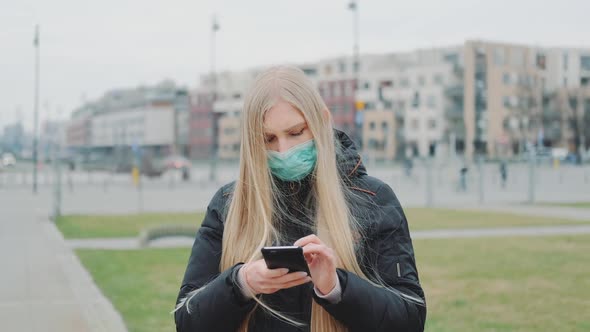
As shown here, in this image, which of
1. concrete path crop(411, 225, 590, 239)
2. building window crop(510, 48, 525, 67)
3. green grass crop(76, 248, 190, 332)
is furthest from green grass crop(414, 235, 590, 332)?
building window crop(510, 48, 525, 67)

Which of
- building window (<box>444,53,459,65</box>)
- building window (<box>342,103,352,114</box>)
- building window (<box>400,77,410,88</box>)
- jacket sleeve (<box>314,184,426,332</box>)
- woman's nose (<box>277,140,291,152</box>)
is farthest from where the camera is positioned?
building window (<box>342,103,352,114</box>)

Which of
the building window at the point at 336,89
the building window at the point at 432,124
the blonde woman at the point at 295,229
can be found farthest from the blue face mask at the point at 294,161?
the building window at the point at 336,89

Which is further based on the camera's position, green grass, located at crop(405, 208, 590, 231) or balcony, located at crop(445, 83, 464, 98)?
balcony, located at crop(445, 83, 464, 98)

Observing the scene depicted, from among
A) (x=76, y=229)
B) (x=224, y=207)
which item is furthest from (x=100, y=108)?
(x=224, y=207)

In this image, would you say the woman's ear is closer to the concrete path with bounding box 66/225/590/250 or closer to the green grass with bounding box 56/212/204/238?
the concrete path with bounding box 66/225/590/250

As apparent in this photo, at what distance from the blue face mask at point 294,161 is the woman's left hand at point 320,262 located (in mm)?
261

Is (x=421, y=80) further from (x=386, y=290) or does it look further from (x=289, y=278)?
(x=289, y=278)

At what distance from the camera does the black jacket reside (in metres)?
2.10

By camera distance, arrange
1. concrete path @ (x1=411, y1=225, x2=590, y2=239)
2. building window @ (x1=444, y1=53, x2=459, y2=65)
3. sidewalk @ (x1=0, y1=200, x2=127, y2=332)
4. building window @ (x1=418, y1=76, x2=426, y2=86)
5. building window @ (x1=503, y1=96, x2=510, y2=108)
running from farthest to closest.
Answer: building window @ (x1=418, y1=76, x2=426, y2=86) → building window @ (x1=444, y1=53, x2=459, y2=65) → building window @ (x1=503, y1=96, x2=510, y2=108) → concrete path @ (x1=411, y1=225, x2=590, y2=239) → sidewalk @ (x1=0, y1=200, x2=127, y2=332)

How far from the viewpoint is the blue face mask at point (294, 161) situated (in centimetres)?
217

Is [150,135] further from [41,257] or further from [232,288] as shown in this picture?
[232,288]

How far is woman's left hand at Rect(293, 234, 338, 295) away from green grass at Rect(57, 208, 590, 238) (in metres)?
13.8

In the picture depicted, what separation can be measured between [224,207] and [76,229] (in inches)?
591

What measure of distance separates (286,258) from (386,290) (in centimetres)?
39
